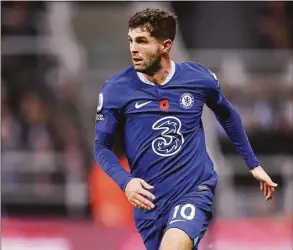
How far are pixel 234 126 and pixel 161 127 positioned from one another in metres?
0.59

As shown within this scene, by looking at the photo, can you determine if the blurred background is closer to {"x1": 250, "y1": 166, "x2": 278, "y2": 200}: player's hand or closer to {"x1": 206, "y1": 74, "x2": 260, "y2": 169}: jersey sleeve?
{"x1": 206, "y1": 74, "x2": 260, "y2": 169}: jersey sleeve

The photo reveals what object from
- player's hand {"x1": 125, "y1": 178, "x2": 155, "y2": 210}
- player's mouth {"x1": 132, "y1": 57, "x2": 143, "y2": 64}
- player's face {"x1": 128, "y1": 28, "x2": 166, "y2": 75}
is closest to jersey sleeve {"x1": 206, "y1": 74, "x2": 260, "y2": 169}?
player's face {"x1": 128, "y1": 28, "x2": 166, "y2": 75}

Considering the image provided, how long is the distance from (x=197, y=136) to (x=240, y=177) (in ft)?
22.4

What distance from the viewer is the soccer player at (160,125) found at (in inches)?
265

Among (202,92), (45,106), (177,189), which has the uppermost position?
(202,92)

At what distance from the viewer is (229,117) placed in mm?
7164

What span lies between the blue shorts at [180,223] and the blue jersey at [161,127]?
0.05m

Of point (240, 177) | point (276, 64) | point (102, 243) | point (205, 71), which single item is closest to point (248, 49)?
point (276, 64)

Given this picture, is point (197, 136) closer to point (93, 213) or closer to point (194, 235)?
point (194, 235)

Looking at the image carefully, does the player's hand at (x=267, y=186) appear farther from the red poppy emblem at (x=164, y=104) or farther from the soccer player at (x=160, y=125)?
the red poppy emblem at (x=164, y=104)

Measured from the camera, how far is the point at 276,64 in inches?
562

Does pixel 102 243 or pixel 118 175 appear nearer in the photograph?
pixel 118 175

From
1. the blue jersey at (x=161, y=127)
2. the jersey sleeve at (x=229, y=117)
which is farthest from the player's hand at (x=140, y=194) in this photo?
the jersey sleeve at (x=229, y=117)

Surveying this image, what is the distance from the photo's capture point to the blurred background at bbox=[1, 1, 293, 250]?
13.3m
